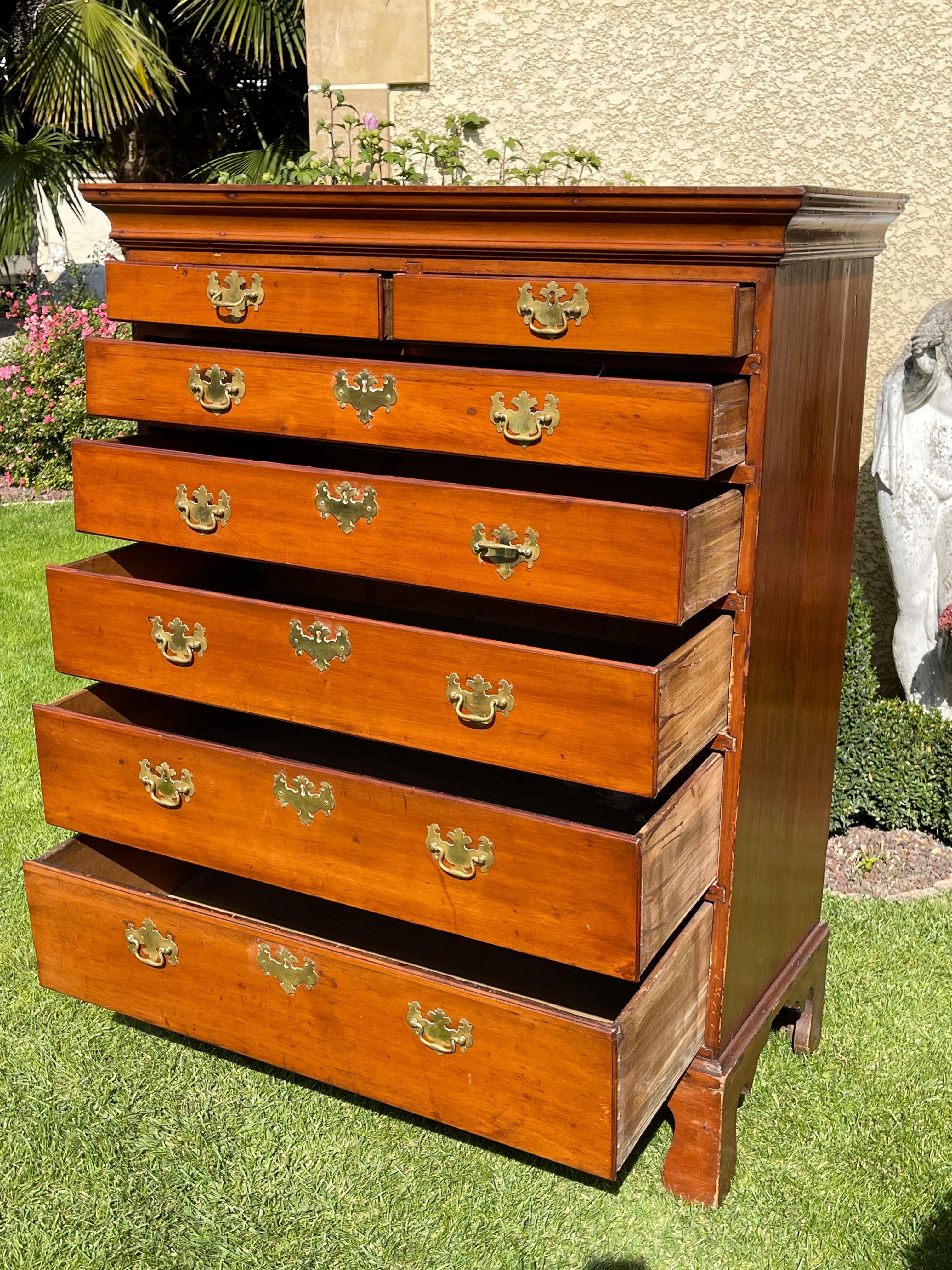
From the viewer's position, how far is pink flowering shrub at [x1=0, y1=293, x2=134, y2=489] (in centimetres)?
738

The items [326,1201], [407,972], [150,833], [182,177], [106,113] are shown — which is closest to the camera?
[407,972]

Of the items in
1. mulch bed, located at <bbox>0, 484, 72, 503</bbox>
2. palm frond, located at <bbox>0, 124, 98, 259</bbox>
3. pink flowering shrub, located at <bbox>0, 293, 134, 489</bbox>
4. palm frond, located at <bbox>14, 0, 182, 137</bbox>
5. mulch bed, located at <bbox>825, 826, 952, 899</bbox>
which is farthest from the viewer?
pink flowering shrub, located at <bbox>0, 293, 134, 489</bbox>

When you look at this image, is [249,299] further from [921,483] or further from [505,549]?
[921,483]

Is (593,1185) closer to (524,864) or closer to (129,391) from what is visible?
(524,864)

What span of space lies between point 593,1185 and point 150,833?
39.7 inches

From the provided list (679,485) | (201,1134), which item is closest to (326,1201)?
(201,1134)

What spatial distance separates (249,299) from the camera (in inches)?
83.0

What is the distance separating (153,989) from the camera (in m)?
2.31

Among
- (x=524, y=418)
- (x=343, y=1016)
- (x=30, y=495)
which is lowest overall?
(x=30, y=495)

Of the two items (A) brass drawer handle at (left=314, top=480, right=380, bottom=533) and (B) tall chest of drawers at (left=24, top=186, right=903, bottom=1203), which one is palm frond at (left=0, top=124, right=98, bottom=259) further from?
(A) brass drawer handle at (left=314, top=480, right=380, bottom=533)

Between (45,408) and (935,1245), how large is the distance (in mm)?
6701

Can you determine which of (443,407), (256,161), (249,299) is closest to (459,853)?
(443,407)

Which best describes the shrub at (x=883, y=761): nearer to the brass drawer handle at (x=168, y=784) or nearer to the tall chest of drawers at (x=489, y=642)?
the tall chest of drawers at (x=489, y=642)

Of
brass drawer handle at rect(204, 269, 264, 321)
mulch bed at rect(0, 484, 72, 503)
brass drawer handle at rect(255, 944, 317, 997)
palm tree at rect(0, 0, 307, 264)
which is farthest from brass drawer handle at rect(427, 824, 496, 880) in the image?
palm tree at rect(0, 0, 307, 264)
